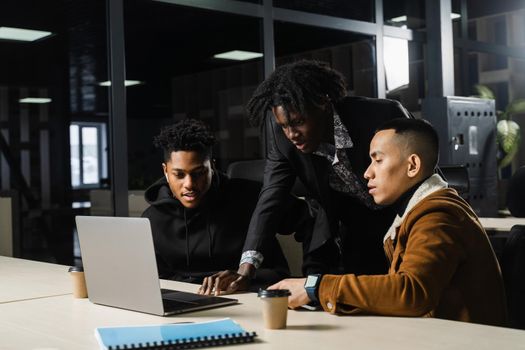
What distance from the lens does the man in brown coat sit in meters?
1.57

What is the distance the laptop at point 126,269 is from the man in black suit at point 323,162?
56cm

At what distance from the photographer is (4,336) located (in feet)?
5.09

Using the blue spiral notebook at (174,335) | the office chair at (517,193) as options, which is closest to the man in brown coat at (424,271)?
the blue spiral notebook at (174,335)

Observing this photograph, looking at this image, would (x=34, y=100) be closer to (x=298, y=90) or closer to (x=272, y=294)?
(x=298, y=90)

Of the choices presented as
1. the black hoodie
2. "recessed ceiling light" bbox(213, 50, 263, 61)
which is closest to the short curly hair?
the black hoodie

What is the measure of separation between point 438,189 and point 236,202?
130cm

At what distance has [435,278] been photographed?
1.58m

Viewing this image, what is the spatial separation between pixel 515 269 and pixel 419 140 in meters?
0.42

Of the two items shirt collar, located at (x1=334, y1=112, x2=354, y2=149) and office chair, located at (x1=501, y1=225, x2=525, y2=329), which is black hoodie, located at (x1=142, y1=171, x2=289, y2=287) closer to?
shirt collar, located at (x1=334, y1=112, x2=354, y2=149)

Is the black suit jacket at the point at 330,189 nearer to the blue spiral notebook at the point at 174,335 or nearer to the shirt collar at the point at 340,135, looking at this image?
the shirt collar at the point at 340,135

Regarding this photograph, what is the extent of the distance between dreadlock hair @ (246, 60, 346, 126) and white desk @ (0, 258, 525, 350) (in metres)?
0.74

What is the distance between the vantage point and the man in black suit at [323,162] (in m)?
2.38

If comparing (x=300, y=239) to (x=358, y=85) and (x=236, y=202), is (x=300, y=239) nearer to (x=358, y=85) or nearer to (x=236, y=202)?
(x=236, y=202)

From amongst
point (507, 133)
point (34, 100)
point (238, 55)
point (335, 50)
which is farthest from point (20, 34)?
point (507, 133)
